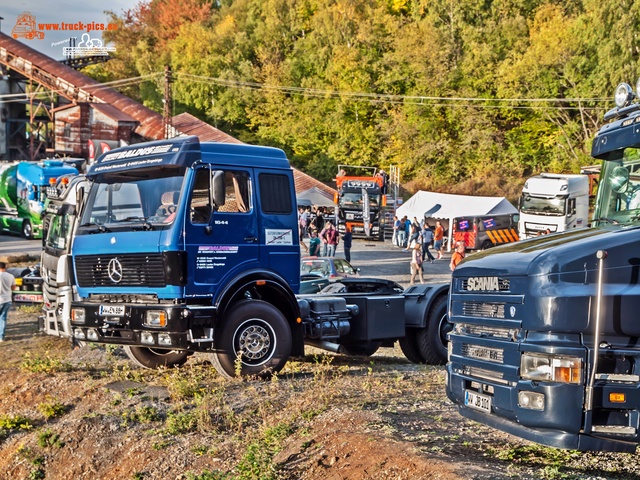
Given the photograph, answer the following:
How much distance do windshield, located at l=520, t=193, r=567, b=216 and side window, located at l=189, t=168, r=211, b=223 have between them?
107 ft

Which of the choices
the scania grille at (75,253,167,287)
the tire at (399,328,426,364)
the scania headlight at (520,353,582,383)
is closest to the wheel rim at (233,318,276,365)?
the scania grille at (75,253,167,287)

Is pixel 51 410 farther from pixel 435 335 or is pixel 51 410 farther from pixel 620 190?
pixel 620 190

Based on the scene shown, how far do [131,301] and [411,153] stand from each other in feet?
188

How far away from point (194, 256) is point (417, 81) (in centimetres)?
5896

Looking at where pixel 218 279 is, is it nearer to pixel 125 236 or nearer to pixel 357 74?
pixel 125 236

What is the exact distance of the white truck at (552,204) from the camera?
4147cm

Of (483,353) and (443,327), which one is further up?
(483,353)

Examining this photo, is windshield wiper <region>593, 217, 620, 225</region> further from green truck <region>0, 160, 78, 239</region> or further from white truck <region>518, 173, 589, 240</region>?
green truck <region>0, 160, 78, 239</region>

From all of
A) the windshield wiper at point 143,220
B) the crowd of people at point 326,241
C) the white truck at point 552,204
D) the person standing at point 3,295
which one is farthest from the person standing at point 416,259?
the windshield wiper at point 143,220

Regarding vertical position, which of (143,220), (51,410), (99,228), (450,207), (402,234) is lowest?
(51,410)

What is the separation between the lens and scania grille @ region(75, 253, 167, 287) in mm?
11438

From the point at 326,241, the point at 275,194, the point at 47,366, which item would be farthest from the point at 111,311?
the point at 326,241

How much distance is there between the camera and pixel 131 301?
463 inches

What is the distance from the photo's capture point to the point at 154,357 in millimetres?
13547
